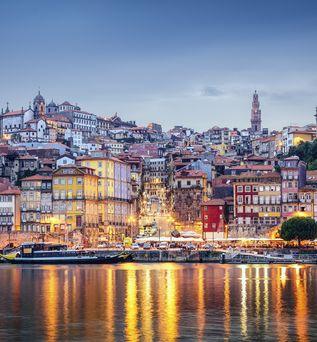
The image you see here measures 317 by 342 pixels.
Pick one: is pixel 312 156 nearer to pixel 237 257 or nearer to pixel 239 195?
pixel 239 195

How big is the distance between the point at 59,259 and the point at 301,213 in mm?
32252

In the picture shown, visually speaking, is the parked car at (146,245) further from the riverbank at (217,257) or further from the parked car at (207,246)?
the riverbank at (217,257)

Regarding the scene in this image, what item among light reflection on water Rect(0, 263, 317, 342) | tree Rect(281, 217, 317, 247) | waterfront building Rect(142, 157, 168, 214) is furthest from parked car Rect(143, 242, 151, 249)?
waterfront building Rect(142, 157, 168, 214)

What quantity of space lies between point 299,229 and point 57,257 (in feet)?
88.1

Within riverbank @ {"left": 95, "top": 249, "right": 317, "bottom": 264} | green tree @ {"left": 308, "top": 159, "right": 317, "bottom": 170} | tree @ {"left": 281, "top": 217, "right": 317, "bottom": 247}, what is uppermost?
green tree @ {"left": 308, "top": 159, "right": 317, "bottom": 170}

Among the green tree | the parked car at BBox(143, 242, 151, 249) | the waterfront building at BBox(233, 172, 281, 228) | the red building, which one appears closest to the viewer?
the parked car at BBox(143, 242, 151, 249)

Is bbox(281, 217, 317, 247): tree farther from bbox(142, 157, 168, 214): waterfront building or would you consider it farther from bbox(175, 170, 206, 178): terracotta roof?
bbox(142, 157, 168, 214): waterfront building

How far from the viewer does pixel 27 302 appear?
5394 cm

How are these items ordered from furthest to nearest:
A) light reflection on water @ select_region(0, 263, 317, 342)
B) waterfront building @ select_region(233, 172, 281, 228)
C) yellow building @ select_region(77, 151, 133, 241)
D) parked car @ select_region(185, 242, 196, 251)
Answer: yellow building @ select_region(77, 151, 133, 241) < waterfront building @ select_region(233, 172, 281, 228) < parked car @ select_region(185, 242, 196, 251) < light reflection on water @ select_region(0, 263, 317, 342)

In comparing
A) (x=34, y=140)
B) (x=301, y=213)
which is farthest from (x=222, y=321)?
(x=34, y=140)

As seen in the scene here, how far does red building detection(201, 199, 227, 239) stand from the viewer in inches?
4921

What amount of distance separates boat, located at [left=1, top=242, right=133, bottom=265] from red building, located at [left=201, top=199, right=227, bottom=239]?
19110mm

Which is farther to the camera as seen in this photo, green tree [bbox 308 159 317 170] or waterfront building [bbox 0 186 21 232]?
green tree [bbox 308 159 317 170]

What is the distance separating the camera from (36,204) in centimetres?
12681
